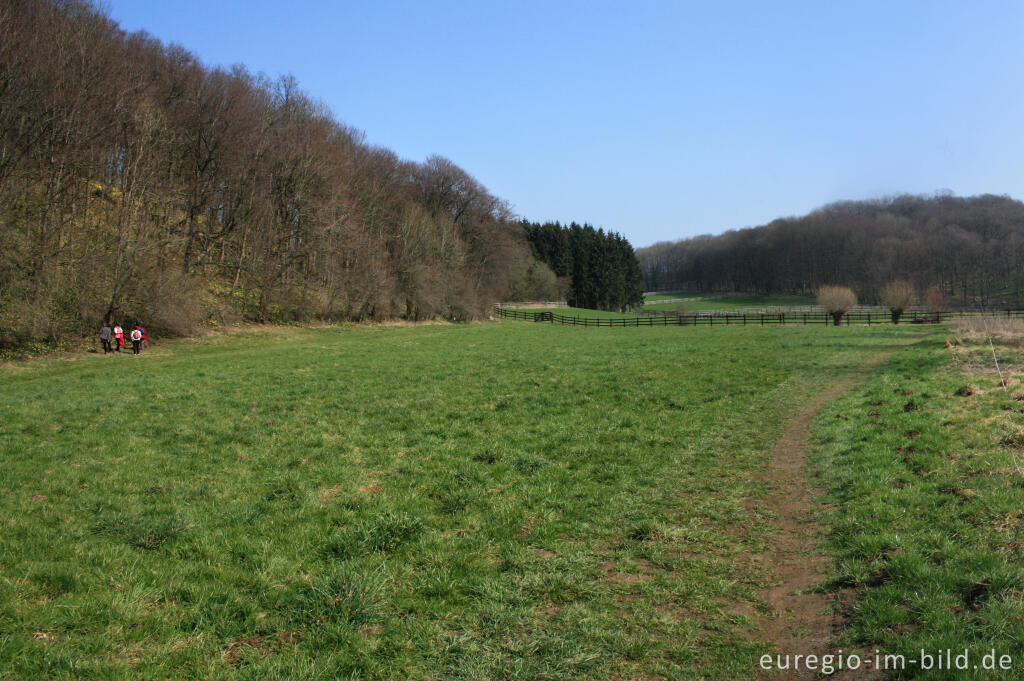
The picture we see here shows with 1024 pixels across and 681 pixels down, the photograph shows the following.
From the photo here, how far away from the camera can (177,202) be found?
33.4 m

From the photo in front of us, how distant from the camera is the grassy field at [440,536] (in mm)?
4051

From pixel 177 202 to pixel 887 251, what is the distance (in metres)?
120

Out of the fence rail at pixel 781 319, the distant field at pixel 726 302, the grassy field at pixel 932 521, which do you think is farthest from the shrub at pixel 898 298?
the distant field at pixel 726 302

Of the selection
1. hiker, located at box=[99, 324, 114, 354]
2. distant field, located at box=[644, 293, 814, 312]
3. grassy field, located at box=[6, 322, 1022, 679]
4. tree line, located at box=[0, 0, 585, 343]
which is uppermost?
tree line, located at box=[0, 0, 585, 343]

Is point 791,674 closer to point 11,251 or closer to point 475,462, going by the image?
point 475,462

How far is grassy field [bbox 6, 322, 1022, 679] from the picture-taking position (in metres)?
4.05

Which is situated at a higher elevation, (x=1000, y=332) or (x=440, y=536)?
(x=1000, y=332)

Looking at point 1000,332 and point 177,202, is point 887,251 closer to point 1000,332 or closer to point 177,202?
point 1000,332

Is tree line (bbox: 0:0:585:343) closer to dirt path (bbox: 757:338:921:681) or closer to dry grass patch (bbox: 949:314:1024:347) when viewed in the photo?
dirt path (bbox: 757:338:921:681)

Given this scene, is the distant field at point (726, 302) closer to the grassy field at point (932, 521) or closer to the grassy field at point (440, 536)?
the grassy field at point (932, 521)

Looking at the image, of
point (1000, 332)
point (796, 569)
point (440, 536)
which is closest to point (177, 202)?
point (440, 536)

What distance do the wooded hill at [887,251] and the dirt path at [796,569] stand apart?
10838 centimetres

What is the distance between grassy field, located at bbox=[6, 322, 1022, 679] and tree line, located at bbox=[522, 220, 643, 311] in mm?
95468

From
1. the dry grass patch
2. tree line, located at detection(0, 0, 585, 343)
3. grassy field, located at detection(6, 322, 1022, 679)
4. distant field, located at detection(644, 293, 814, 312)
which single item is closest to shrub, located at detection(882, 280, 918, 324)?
the dry grass patch
